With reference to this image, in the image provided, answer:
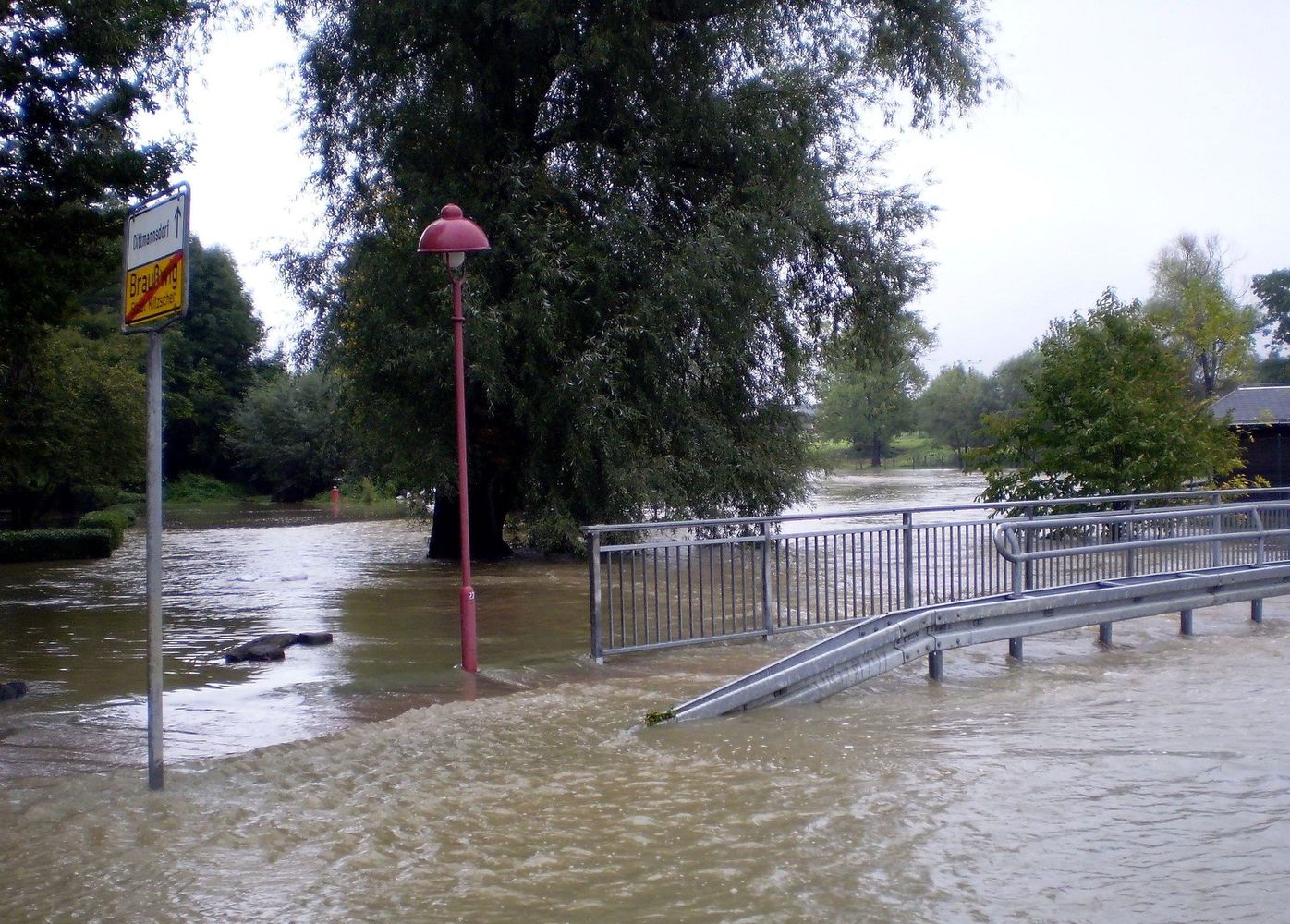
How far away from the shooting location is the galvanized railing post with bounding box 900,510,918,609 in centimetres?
1178

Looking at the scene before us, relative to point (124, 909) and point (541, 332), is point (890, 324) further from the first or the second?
point (124, 909)

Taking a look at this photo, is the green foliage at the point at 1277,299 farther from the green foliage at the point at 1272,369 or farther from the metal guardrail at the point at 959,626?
the metal guardrail at the point at 959,626

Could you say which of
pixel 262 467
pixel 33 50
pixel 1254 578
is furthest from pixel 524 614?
pixel 262 467

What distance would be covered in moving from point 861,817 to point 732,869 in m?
1.08

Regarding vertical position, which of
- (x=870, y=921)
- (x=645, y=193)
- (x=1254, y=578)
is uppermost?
(x=645, y=193)

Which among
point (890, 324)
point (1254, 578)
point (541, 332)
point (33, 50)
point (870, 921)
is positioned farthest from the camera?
point (890, 324)

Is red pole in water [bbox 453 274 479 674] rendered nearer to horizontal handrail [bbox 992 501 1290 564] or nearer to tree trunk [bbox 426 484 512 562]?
horizontal handrail [bbox 992 501 1290 564]

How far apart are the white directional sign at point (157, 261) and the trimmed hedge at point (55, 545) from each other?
20971 mm

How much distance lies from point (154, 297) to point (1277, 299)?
363ft

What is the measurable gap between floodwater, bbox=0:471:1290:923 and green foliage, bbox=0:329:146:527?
18814 millimetres

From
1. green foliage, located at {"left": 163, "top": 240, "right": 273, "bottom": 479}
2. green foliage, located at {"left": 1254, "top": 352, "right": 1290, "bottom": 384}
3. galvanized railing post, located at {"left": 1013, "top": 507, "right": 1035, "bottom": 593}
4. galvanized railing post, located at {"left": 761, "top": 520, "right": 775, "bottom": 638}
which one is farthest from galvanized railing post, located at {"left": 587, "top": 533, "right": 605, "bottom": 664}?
green foliage, located at {"left": 1254, "top": 352, "right": 1290, "bottom": 384}

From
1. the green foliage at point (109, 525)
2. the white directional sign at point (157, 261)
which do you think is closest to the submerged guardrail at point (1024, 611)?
the white directional sign at point (157, 261)

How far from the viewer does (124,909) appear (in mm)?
5152

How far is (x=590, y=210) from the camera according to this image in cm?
Answer: 2036
